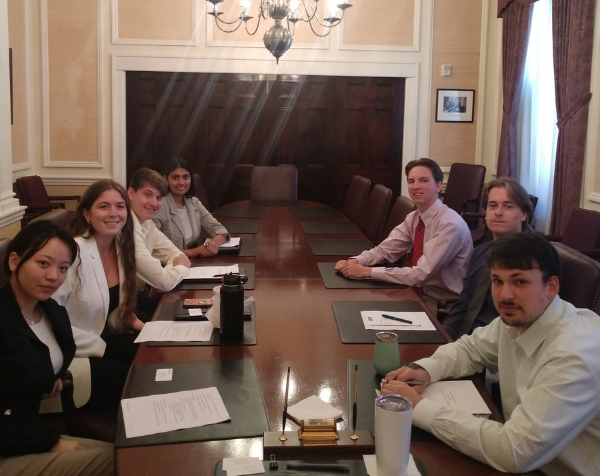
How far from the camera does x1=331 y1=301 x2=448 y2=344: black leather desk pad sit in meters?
2.05

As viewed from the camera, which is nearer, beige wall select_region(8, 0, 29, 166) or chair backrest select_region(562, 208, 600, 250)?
chair backrest select_region(562, 208, 600, 250)

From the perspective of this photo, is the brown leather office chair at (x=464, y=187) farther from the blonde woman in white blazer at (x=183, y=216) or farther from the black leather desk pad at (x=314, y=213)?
the blonde woman in white blazer at (x=183, y=216)

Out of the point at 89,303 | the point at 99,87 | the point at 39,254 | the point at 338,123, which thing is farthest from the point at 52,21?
the point at 39,254

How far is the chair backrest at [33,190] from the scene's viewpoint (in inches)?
216

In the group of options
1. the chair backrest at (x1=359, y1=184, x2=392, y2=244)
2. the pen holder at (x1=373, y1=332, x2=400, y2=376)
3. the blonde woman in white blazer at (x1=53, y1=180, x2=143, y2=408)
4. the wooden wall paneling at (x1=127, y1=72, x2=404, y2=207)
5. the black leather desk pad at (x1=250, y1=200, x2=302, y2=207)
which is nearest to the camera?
the pen holder at (x1=373, y1=332, x2=400, y2=376)

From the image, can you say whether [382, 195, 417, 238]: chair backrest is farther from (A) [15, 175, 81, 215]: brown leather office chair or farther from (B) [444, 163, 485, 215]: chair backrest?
(A) [15, 175, 81, 215]: brown leather office chair

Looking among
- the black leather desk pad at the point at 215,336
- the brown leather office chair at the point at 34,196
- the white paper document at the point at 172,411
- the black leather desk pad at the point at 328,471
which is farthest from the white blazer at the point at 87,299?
the brown leather office chair at the point at 34,196

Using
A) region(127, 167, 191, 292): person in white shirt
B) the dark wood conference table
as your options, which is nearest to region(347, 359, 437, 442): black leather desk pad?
the dark wood conference table

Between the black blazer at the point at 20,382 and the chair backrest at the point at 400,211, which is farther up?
the chair backrest at the point at 400,211

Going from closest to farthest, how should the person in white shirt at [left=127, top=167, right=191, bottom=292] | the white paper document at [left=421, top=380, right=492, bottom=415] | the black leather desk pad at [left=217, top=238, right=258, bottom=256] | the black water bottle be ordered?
the white paper document at [left=421, top=380, right=492, bottom=415]
the black water bottle
the person in white shirt at [left=127, top=167, right=191, bottom=292]
the black leather desk pad at [left=217, top=238, right=258, bottom=256]

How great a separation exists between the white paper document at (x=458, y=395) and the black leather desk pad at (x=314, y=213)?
122 inches

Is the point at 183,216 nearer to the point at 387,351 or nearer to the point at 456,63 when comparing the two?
the point at 387,351

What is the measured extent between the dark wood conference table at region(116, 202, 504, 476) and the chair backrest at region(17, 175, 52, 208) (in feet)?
9.29

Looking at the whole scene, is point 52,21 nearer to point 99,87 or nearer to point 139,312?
point 99,87
